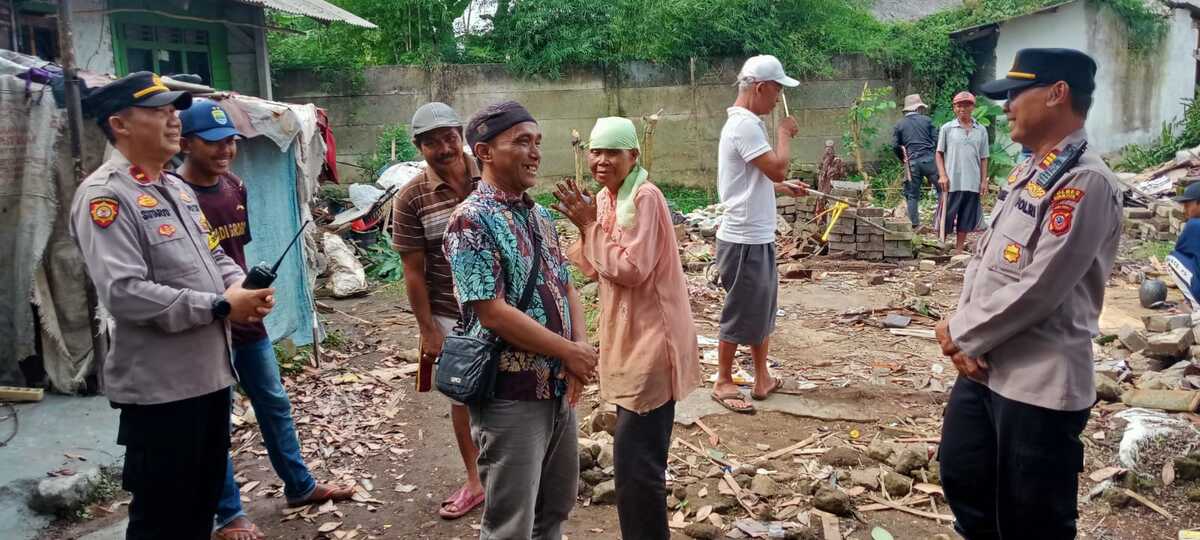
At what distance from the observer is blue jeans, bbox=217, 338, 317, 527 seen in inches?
159

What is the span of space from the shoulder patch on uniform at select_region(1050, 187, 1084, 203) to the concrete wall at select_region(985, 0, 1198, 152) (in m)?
14.9

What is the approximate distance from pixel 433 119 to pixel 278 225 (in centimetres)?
350

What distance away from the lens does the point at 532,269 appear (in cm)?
279

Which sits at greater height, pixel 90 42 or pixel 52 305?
pixel 90 42

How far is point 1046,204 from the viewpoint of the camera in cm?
285

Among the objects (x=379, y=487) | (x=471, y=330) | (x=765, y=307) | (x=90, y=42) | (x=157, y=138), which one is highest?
(x=90, y=42)

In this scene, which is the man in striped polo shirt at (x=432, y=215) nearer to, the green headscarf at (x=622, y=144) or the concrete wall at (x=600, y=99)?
the green headscarf at (x=622, y=144)

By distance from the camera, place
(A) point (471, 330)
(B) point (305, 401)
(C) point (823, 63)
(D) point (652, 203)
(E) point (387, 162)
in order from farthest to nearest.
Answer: (C) point (823, 63) < (E) point (387, 162) < (B) point (305, 401) < (D) point (652, 203) < (A) point (471, 330)

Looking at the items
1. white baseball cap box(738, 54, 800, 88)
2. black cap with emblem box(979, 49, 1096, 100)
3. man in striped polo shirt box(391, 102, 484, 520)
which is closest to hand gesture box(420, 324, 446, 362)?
man in striped polo shirt box(391, 102, 484, 520)

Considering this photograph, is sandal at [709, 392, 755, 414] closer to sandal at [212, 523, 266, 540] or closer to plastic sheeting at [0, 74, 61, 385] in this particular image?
sandal at [212, 523, 266, 540]

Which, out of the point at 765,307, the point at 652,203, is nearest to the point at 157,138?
the point at 652,203

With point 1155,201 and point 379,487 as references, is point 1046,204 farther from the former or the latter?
point 1155,201

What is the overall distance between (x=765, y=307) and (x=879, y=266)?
534 centimetres

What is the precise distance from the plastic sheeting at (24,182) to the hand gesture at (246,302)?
3.12m
